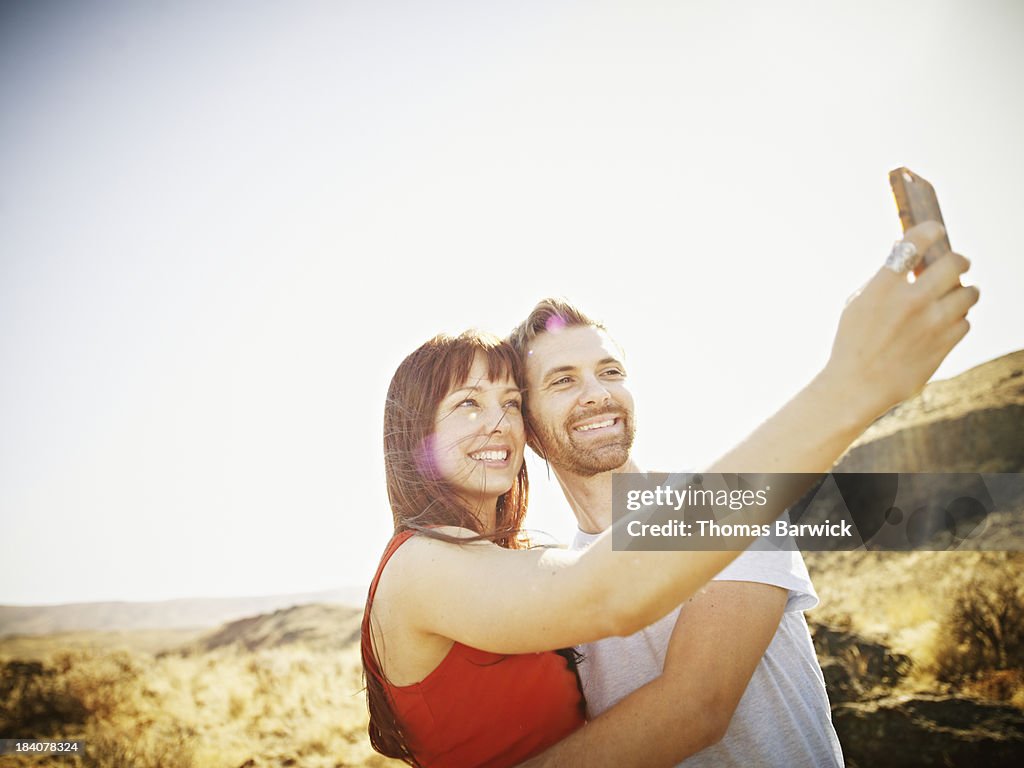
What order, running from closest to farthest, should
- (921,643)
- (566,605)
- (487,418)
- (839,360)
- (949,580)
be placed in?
(839,360)
(566,605)
(487,418)
(921,643)
(949,580)

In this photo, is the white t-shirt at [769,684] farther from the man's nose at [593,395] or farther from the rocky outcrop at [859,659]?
the rocky outcrop at [859,659]

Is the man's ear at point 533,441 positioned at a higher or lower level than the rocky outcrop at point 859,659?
higher

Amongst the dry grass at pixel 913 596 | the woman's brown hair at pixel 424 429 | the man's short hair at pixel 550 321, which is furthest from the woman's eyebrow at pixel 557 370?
the dry grass at pixel 913 596

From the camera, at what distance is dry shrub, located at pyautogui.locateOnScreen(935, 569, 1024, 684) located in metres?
7.05

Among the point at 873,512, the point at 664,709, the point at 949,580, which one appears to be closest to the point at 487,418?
the point at 664,709

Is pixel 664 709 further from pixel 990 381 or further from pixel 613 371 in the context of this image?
pixel 990 381

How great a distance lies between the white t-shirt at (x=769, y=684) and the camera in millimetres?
2400

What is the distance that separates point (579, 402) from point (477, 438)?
2.81ft

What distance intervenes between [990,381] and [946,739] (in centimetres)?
1752

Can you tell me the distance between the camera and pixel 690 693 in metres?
2.12

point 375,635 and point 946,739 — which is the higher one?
point 375,635

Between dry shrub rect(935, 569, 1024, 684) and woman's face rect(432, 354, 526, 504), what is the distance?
7.76 m

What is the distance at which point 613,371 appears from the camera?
148 inches

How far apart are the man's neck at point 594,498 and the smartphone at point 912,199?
2.49 meters
